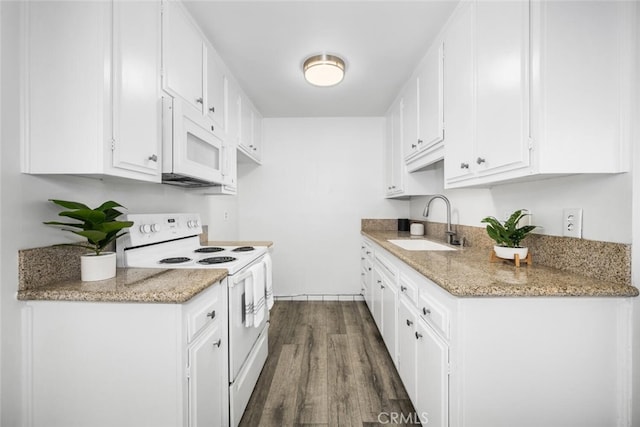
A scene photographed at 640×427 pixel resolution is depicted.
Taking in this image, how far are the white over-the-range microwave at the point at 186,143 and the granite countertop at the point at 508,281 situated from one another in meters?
1.35

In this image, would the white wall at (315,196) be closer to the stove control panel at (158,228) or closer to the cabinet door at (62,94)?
the stove control panel at (158,228)

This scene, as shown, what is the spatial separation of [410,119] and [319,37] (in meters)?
1.05

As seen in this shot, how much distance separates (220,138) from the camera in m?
2.02

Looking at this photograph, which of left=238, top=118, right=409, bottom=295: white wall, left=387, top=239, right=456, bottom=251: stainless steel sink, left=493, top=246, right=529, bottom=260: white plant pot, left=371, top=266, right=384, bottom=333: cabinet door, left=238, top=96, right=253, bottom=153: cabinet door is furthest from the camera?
left=238, top=118, right=409, bottom=295: white wall

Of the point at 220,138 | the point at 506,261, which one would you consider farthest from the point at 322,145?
the point at 506,261

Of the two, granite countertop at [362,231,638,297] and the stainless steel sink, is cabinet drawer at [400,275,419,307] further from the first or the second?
the stainless steel sink

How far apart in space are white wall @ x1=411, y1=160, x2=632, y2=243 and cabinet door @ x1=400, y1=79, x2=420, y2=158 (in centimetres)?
67

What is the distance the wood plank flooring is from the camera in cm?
154

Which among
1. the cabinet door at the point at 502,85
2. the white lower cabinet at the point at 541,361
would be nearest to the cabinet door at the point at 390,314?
the white lower cabinet at the point at 541,361

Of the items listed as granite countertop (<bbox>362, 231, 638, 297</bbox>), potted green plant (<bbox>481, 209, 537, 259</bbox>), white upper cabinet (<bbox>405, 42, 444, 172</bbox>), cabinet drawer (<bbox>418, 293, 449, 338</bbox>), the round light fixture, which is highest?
the round light fixture

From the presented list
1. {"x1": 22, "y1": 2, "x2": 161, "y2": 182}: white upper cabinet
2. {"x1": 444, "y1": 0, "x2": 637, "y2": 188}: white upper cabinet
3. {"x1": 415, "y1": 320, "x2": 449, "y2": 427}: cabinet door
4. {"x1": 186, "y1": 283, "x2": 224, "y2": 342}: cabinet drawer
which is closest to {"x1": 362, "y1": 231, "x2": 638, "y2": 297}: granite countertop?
{"x1": 415, "y1": 320, "x2": 449, "y2": 427}: cabinet door

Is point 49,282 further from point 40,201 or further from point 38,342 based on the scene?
point 40,201

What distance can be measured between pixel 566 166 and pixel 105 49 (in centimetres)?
184

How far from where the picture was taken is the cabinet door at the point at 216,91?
188 cm
